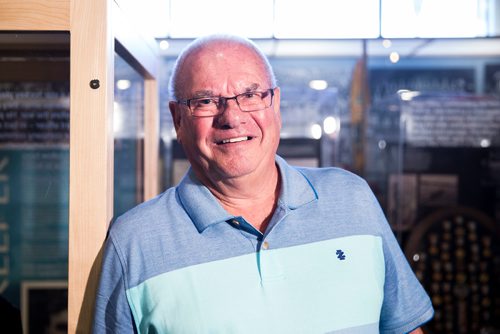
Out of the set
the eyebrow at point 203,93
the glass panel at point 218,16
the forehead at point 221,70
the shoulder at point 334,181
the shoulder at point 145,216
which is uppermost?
the glass panel at point 218,16

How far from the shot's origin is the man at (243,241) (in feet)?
4.75

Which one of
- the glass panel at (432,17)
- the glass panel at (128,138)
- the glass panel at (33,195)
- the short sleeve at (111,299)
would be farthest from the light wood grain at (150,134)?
the glass panel at (432,17)

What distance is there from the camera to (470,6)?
11.2 ft

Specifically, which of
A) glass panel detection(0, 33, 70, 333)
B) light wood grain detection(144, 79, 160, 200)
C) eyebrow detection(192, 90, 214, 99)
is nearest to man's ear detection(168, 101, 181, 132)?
eyebrow detection(192, 90, 214, 99)

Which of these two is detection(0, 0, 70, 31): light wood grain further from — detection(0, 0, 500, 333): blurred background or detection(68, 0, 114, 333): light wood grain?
detection(0, 0, 500, 333): blurred background

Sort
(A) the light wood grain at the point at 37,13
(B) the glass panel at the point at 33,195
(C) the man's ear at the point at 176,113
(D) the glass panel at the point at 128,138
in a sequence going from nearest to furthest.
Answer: (A) the light wood grain at the point at 37,13 < (C) the man's ear at the point at 176,113 < (B) the glass panel at the point at 33,195 < (D) the glass panel at the point at 128,138

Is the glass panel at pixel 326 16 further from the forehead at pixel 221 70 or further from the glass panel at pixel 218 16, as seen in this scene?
the forehead at pixel 221 70

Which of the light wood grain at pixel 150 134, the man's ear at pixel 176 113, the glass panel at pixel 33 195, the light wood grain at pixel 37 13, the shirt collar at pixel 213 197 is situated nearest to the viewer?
the light wood grain at pixel 37 13

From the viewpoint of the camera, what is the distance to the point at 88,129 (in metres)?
1.44

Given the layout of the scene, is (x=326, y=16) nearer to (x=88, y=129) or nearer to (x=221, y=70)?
(x=221, y=70)

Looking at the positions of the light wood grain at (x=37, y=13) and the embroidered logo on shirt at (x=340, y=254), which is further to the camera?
the embroidered logo on shirt at (x=340, y=254)

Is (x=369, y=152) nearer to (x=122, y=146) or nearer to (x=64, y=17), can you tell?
(x=122, y=146)

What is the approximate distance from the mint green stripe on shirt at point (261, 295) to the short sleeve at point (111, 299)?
27 mm

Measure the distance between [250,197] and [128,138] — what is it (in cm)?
87
